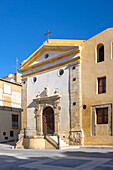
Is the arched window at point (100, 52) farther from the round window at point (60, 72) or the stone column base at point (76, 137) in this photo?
the stone column base at point (76, 137)

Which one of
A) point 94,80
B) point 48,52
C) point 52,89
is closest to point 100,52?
point 94,80

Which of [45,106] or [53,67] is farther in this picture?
[53,67]

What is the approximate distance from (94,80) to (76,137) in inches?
185

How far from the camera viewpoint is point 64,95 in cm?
1998

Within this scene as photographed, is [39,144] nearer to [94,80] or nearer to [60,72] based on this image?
[94,80]

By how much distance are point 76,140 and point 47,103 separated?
466cm

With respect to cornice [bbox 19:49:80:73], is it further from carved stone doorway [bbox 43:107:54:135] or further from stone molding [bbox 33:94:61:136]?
carved stone doorway [bbox 43:107:54:135]

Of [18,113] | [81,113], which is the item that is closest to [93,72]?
[81,113]

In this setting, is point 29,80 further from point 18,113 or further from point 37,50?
point 18,113

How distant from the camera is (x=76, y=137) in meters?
18.3

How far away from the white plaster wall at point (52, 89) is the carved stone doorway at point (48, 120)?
1262mm

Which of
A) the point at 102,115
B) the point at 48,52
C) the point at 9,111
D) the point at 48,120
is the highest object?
the point at 48,52

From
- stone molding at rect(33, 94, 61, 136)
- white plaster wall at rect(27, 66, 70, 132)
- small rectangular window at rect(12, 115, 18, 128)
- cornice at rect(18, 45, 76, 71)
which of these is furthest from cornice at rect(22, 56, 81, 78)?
small rectangular window at rect(12, 115, 18, 128)

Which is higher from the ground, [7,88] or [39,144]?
[7,88]
